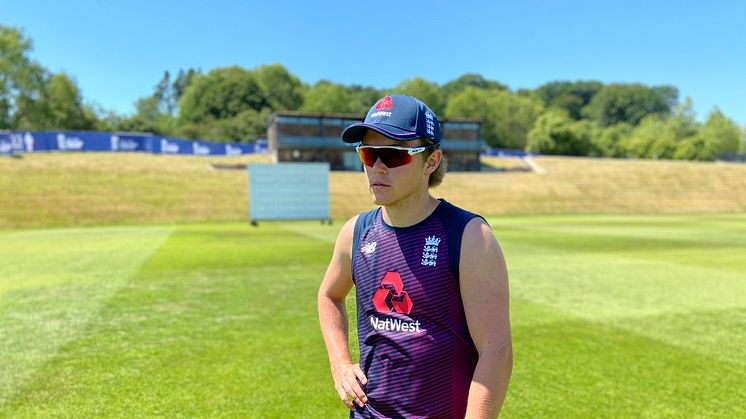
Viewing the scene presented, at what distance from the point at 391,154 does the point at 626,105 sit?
213 m

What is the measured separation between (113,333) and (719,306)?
35.2ft

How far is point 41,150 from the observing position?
54.2 meters

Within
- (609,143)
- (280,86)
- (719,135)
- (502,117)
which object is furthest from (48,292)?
(719,135)

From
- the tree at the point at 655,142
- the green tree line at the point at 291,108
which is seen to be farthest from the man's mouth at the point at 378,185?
the tree at the point at 655,142

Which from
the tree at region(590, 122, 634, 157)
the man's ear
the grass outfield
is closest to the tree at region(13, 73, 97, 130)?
the grass outfield

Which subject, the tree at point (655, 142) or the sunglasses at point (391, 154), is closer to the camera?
the sunglasses at point (391, 154)

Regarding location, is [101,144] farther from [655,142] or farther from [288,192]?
[655,142]

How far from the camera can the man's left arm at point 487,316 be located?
79.9 inches

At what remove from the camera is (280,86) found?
436ft

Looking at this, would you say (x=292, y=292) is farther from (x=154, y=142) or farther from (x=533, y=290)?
(x=154, y=142)

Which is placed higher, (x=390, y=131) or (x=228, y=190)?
(x=390, y=131)

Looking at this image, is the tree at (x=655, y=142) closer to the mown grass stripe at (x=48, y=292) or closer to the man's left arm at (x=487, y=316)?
the mown grass stripe at (x=48, y=292)

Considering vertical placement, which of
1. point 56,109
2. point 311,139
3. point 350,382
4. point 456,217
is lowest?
point 350,382

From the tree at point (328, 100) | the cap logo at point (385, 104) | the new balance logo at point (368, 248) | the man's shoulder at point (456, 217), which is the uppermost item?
the tree at point (328, 100)
